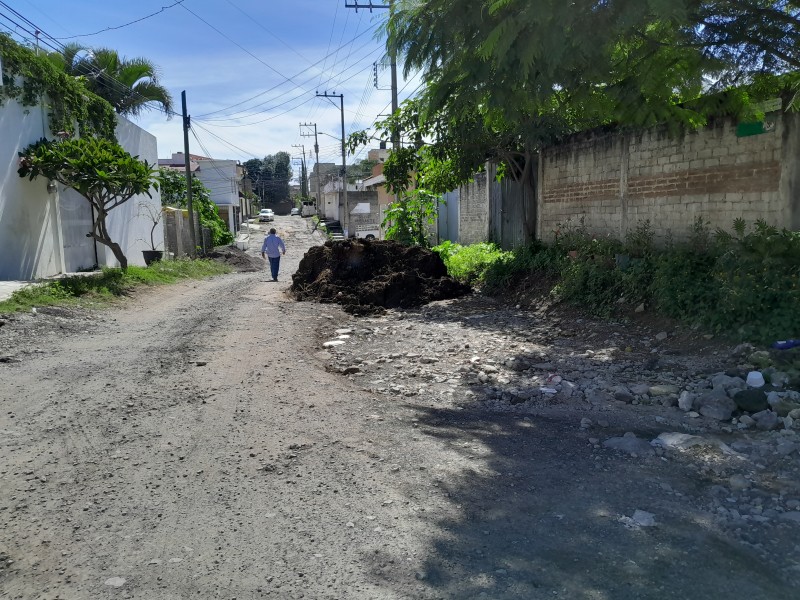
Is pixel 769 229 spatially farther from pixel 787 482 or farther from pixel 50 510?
pixel 50 510

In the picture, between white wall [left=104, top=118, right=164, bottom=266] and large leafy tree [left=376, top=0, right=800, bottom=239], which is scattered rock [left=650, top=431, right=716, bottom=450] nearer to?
large leafy tree [left=376, top=0, right=800, bottom=239]

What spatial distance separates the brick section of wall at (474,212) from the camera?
55.8 ft

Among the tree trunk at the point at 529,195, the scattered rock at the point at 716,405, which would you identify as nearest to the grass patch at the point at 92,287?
the tree trunk at the point at 529,195

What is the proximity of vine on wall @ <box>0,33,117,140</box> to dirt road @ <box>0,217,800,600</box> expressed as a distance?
9090mm

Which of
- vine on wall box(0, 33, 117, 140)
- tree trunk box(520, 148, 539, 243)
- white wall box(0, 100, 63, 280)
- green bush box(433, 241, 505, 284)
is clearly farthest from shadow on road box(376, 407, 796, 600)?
vine on wall box(0, 33, 117, 140)

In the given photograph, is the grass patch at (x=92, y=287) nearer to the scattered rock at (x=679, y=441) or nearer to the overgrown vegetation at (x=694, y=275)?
the overgrown vegetation at (x=694, y=275)

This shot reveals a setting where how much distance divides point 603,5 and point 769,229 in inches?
134

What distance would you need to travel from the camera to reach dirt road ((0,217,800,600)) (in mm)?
3004

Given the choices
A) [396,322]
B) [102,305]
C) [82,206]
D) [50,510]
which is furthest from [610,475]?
[82,206]

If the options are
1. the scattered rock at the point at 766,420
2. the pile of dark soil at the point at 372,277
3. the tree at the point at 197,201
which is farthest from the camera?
the tree at the point at 197,201

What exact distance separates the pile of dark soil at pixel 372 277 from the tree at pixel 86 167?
177 inches

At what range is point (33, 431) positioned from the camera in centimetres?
505

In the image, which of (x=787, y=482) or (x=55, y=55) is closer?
(x=787, y=482)

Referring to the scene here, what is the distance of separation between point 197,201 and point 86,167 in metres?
18.2
